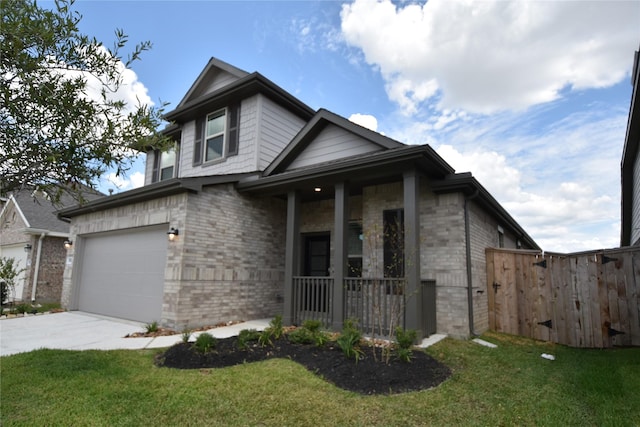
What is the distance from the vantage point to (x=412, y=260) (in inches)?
250

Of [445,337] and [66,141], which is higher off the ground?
[66,141]

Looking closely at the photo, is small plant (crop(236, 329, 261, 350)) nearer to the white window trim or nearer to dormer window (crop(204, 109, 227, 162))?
the white window trim

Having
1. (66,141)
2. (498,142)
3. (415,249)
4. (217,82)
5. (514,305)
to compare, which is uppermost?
(217,82)

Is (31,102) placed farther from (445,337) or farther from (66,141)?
(445,337)

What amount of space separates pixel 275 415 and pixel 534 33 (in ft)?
29.1

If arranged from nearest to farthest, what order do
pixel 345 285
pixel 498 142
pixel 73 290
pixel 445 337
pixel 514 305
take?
pixel 445 337, pixel 345 285, pixel 514 305, pixel 73 290, pixel 498 142

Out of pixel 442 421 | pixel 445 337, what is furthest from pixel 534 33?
pixel 442 421

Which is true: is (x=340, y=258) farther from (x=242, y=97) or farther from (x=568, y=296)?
(x=242, y=97)

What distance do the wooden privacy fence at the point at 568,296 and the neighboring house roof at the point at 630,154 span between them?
9.03ft

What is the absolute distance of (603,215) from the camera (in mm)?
16125

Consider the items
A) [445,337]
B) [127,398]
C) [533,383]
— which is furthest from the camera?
[445,337]

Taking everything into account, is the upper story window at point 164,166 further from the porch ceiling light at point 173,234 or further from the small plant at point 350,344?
the small plant at point 350,344

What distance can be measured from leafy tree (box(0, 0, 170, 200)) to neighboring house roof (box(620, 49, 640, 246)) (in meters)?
7.54

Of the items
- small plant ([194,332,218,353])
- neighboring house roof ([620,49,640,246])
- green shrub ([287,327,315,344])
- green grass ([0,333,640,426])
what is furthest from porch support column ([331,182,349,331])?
neighboring house roof ([620,49,640,246])
